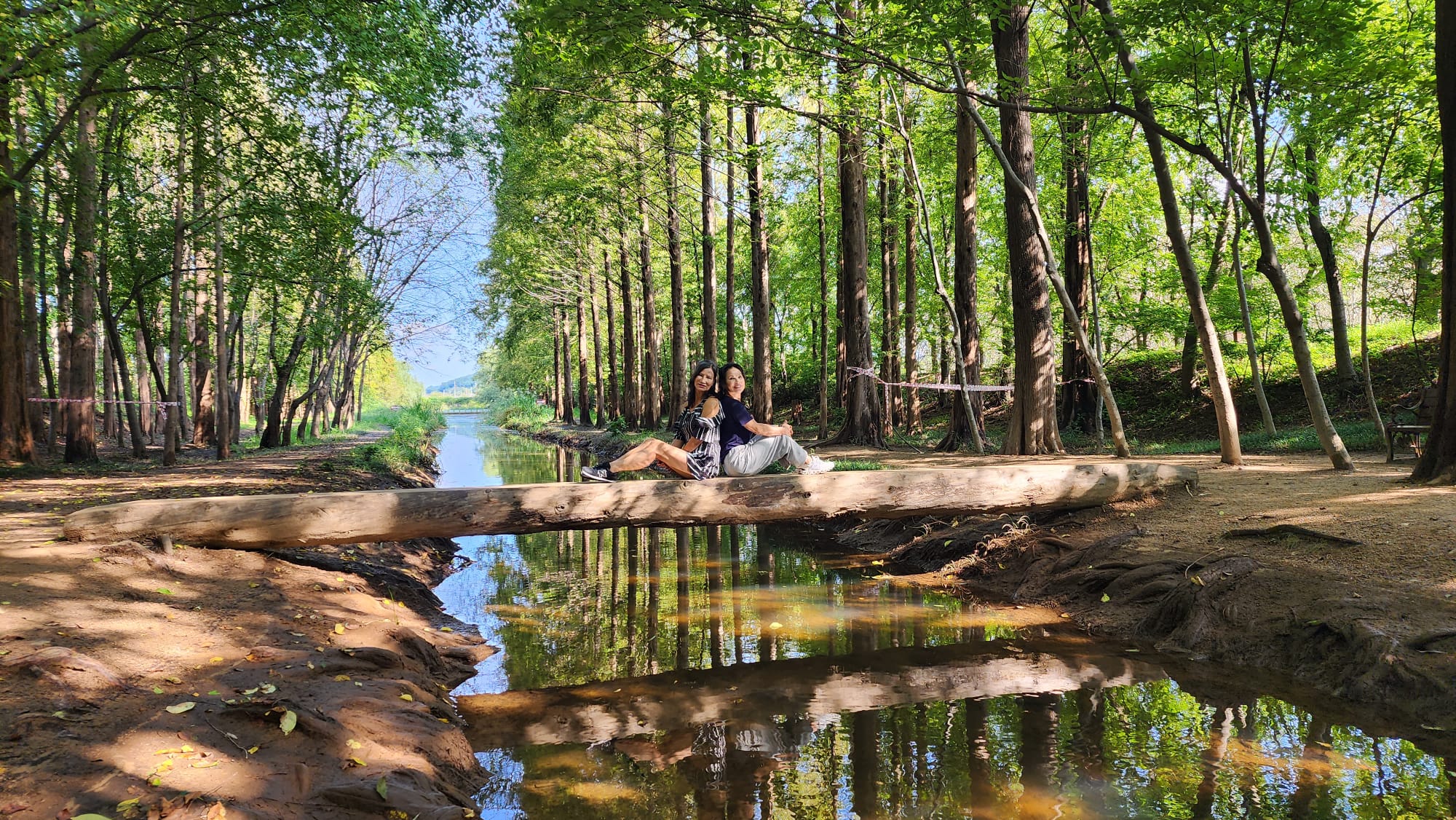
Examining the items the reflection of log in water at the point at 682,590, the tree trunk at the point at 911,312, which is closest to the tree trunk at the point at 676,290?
the tree trunk at the point at 911,312

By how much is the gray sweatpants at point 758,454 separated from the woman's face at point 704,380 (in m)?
0.62

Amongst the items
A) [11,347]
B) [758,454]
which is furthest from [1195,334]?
[11,347]

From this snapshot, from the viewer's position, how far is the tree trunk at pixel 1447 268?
6.56 meters

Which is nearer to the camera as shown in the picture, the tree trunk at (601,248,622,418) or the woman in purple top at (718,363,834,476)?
the woman in purple top at (718,363,834,476)

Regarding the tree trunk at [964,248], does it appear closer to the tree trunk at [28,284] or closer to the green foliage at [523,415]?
the tree trunk at [28,284]

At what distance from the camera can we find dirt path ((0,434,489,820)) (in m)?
2.87

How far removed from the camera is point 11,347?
12344 mm

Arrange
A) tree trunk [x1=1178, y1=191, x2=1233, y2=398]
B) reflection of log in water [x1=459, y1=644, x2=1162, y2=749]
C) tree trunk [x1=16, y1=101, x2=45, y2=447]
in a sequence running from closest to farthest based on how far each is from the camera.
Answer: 1. reflection of log in water [x1=459, y1=644, x2=1162, y2=749]
2. tree trunk [x1=16, y1=101, x2=45, y2=447]
3. tree trunk [x1=1178, y1=191, x2=1233, y2=398]

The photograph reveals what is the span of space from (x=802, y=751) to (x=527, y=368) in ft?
186

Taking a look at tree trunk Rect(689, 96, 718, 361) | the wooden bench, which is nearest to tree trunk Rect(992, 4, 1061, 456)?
→ the wooden bench

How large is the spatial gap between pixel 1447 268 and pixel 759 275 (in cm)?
1223

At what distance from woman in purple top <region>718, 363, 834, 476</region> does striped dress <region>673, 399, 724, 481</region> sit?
0.09 meters

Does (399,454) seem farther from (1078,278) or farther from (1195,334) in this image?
(1195,334)

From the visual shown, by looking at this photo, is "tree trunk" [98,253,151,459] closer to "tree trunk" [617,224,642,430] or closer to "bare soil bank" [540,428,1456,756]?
"tree trunk" [617,224,642,430]
